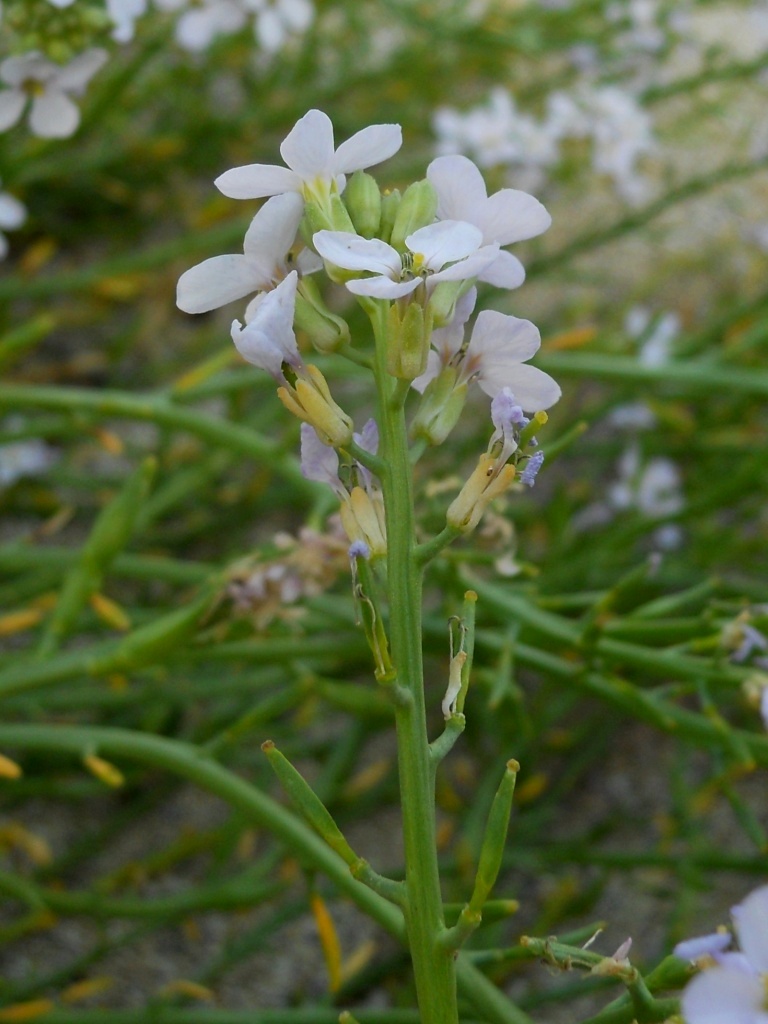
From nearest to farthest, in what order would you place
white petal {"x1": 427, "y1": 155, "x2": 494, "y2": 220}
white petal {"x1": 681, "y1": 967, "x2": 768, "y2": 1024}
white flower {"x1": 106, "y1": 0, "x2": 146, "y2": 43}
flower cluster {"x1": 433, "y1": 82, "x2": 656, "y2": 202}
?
white petal {"x1": 681, "y1": 967, "x2": 768, "y2": 1024}
white petal {"x1": 427, "y1": 155, "x2": 494, "y2": 220}
white flower {"x1": 106, "y1": 0, "x2": 146, "y2": 43}
flower cluster {"x1": 433, "y1": 82, "x2": 656, "y2": 202}

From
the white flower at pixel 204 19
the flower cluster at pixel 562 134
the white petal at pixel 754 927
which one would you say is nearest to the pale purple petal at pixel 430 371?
the white petal at pixel 754 927

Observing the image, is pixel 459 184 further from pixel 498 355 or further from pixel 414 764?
pixel 414 764

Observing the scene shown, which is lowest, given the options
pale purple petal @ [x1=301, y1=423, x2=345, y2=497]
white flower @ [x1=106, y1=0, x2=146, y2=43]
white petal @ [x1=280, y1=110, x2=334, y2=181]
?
pale purple petal @ [x1=301, y1=423, x2=345, y2=497]

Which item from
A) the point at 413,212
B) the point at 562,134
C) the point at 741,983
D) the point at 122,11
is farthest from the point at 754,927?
the point at 562,134

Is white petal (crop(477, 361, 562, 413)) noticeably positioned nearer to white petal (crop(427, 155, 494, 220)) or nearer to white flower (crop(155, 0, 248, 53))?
white petal (crop(427, 155, 494, 220))

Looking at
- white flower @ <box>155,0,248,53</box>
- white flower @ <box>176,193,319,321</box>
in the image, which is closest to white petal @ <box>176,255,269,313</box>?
white flower @ <box>176,193,319,321</box>

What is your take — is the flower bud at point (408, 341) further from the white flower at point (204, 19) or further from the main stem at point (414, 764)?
the white flower at point (204, 19)
